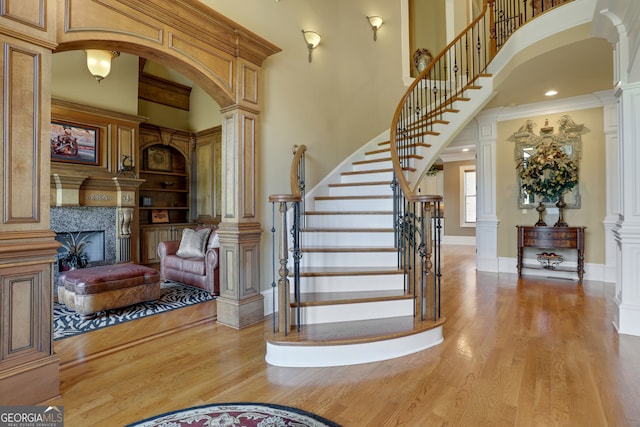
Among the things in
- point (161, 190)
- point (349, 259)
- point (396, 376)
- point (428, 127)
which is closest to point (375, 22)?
point (428, 127)

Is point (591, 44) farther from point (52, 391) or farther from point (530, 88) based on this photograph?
point (52, 391)

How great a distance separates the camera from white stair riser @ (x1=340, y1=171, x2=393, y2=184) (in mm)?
4435

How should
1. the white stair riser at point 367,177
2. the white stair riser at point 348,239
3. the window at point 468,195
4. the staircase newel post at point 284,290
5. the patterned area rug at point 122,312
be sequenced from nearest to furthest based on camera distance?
1. the staircase newel post at point 284,290
2. the patterned area rug at point 122,312
3. the white stair riser at point 348,239
4. the white stair riser at point 367,177
5. the window at point 468,195

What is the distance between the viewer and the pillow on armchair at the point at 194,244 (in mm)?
4910

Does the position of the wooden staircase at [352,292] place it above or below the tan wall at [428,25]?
below

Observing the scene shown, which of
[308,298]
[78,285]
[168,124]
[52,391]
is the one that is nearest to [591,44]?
[308,298]

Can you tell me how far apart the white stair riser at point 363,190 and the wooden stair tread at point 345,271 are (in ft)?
4.24

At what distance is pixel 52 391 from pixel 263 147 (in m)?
2.58

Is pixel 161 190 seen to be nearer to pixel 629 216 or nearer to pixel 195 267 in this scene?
pixel 195 267

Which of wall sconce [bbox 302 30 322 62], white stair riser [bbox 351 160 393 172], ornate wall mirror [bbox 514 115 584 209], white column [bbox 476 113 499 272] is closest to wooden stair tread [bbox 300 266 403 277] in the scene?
white stair riser [bbox 351 160 393 172]

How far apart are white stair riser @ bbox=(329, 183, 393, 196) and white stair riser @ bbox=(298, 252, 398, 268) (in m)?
1.13

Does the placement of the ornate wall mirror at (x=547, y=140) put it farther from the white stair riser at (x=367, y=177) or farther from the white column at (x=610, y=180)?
the white stair riser at (x=367, y=177)

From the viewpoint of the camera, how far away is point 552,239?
5129 mm

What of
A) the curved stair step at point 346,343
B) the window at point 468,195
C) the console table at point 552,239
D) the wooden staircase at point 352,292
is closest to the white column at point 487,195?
the console table at point 552,239
